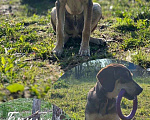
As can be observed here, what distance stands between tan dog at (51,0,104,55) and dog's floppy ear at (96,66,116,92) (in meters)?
1.85

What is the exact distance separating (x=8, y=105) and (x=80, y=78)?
803 millimetres

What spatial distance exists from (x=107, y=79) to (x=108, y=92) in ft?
0.41

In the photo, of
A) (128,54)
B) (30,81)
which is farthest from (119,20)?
(30,81)

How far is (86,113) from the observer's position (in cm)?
325

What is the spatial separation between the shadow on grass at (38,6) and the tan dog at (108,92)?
5154 millimetres

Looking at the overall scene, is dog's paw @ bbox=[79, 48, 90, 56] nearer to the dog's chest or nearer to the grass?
the grass

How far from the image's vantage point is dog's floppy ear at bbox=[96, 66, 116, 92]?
127 inches

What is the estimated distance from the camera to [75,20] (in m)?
5.79

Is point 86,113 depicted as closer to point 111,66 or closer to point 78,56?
point 111,66

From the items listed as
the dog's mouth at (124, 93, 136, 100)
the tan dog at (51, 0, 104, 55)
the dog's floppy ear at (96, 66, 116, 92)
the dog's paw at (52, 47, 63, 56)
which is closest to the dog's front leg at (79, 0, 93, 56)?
the tan dog at (51, 0, 104, 55)

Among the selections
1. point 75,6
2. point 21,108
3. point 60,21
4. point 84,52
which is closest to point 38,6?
point 75,6

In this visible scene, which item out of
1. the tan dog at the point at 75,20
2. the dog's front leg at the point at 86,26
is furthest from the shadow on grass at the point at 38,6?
the dog's front leg at the point at 86,26

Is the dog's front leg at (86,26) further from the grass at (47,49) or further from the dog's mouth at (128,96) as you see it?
the dog's mouth at (128,96)

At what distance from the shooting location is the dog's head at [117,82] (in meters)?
3.22
